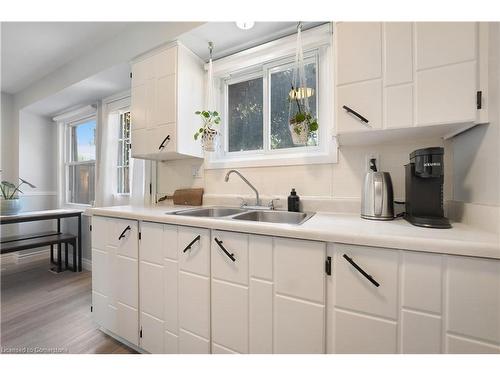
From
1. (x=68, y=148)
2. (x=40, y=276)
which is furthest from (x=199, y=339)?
(x=68, y=148)

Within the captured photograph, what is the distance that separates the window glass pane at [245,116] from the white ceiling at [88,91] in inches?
41.9

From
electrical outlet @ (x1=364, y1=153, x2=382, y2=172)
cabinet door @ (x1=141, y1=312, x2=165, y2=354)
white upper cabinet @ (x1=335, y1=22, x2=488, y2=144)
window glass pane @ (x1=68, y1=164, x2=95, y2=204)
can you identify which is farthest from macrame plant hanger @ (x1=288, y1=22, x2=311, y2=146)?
window glass pane @ (x1=68, y1=164, x2=95, y2=204)

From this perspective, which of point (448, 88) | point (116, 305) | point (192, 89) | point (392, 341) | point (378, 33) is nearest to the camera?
point (392, 341)

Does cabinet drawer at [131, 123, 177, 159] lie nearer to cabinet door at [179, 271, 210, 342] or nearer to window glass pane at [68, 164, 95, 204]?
cabinet door at [179, 271, 210, 342]

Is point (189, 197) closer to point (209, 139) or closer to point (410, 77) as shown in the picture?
point (209, 139)

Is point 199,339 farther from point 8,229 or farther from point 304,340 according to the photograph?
point 8,229

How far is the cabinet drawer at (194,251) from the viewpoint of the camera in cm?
110

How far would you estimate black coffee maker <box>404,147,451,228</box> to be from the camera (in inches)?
35.9

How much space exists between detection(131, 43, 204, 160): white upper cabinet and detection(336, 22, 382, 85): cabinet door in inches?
46.8

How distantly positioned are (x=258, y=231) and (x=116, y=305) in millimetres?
1239

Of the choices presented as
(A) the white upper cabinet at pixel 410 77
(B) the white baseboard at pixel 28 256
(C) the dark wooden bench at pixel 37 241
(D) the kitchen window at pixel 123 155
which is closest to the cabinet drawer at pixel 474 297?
(A) the white upper cabinet at pixel 410 77

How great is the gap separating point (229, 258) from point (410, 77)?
119cm

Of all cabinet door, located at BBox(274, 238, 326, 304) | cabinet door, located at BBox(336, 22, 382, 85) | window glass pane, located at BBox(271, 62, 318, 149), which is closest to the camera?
cabinet door, located at BBox(274, 238, 326, 304)

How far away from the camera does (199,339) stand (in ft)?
3.66
